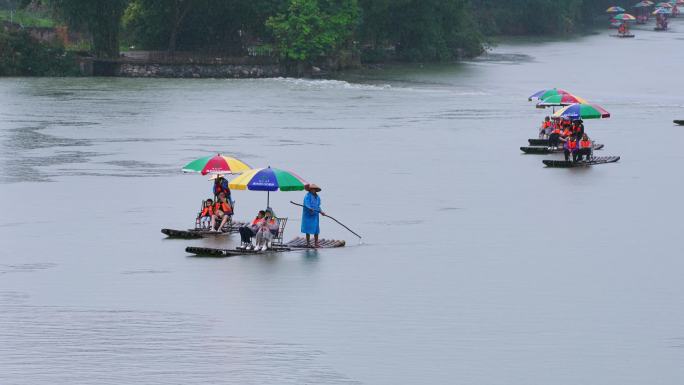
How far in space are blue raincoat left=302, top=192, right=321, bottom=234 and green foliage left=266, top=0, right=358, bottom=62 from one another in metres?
79.6

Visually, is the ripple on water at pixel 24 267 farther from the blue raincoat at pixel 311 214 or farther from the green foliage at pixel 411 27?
the green foliage at pixel 411 27

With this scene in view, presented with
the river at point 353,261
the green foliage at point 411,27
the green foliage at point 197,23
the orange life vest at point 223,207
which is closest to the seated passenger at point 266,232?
the river at point 353,261

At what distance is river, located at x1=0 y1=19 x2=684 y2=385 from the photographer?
1227 inches

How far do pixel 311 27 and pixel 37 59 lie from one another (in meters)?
21.6

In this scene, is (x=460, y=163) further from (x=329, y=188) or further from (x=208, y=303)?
(x=208, y=303)

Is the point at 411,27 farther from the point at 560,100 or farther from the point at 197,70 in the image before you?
the point at 560,100

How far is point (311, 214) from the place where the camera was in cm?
4012

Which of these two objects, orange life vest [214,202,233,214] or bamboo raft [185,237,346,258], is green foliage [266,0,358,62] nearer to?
orange life vest [214,202,233,214]

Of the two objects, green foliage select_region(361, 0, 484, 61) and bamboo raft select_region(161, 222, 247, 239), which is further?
green foliage select_region(361, 0, 484, 61)

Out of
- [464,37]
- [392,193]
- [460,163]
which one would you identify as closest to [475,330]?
[392,193]

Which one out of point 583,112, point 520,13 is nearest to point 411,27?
point 520,13

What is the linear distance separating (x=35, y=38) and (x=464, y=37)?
44508 millimetres

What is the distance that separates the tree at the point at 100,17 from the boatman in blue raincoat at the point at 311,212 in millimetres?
77023

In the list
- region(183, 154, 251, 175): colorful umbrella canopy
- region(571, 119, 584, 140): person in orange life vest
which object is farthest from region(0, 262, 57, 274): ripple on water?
region(571, 119, 584, 140): person in orange life vest
